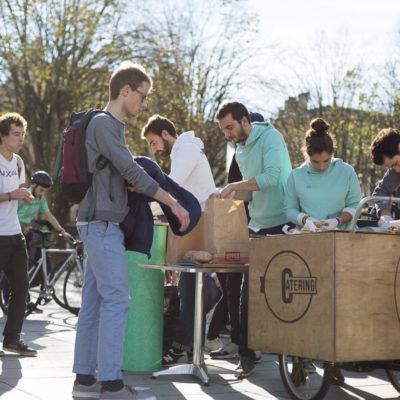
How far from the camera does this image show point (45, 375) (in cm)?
557

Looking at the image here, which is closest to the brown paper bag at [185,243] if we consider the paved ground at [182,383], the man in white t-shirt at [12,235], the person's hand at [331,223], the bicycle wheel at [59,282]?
the paved ground at [182,383]

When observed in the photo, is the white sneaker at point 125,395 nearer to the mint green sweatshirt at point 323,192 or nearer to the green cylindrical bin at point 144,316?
the green cylindrical bin at point 144,316

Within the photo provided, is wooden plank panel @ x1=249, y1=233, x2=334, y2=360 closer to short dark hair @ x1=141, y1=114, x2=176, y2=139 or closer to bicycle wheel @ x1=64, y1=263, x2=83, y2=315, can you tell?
short dark hair @ x1=141, y1=114, x2=176, y2=139

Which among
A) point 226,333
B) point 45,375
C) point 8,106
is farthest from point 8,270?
point 8,106

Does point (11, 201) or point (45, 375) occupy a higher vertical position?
point (11, 201)

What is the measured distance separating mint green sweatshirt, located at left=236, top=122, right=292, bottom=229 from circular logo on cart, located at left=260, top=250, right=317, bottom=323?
1182 millimetres

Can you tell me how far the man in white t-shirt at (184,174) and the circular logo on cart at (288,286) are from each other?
1.38 m

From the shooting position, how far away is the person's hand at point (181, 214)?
15.2ft

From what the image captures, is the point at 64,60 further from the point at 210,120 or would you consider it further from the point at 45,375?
the point at 45,375

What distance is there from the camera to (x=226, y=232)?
5449 mm

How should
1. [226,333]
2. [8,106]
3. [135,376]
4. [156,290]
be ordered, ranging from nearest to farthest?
[135,376]
[156,290]
[226,333]
[8,106]

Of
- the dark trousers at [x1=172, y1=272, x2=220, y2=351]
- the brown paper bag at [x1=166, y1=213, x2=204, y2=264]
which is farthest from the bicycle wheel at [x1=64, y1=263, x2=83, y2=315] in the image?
the brown paper bag at [x1=166, y1=213, x2=204, y2=264]

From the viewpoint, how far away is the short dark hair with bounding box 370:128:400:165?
552cm

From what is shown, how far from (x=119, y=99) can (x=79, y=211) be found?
2.51ft
